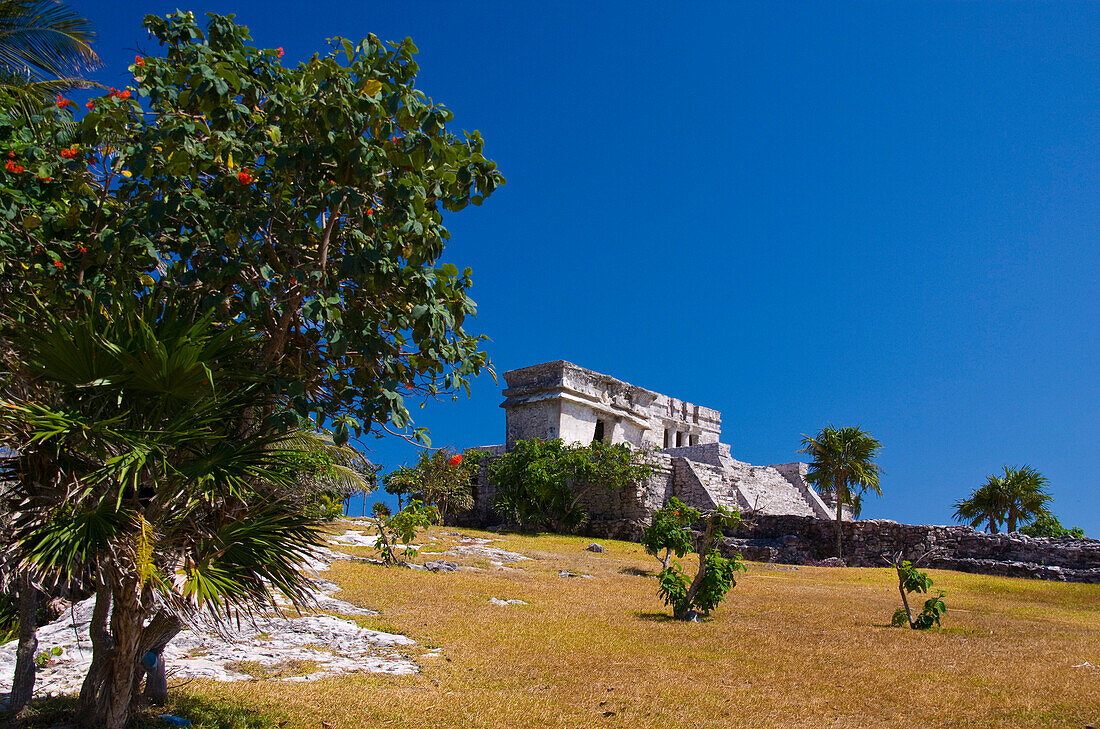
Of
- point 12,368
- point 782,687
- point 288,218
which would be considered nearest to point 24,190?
point 12,368

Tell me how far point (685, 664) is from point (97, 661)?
483 cm

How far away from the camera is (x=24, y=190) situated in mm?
4324

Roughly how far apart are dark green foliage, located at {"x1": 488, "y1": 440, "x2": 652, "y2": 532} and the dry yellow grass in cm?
1109

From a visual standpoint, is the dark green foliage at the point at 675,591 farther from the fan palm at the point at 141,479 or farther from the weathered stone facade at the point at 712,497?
the fan palm at the point at 141,479

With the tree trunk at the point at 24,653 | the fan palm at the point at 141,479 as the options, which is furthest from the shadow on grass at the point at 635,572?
the tree trunk at the point at 24,653

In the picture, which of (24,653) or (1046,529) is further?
(1046,529)

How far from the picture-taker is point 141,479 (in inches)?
145

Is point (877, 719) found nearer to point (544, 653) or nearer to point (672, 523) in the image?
point (544, 653)

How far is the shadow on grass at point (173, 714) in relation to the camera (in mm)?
3932

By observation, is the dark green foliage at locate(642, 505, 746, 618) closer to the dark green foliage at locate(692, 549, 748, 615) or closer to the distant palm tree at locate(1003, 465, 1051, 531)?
the dark green foliage at locate(692, 549, 748, 615)

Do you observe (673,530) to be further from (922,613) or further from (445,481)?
(445,481)

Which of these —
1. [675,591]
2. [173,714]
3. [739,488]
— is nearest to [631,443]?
[739,488]

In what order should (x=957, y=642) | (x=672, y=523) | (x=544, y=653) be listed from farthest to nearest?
(x=672, y=523)
(x=957, y=642)
(x=544, y=653)

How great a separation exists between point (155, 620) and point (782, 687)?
15.6 ft
